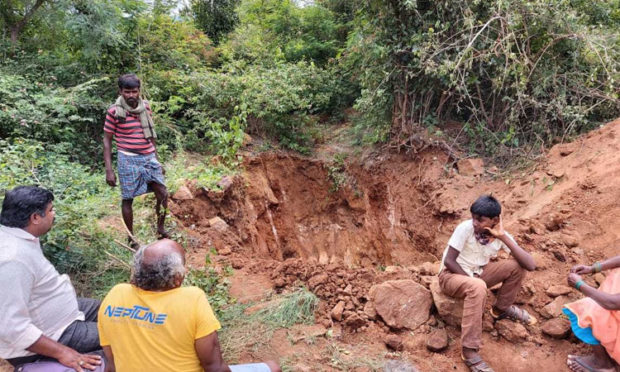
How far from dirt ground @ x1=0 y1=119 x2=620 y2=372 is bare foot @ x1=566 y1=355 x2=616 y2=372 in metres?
0.09

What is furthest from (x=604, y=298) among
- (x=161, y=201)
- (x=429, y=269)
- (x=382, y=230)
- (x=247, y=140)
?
(x=247, y=140)

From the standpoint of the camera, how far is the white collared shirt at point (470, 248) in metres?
3.10

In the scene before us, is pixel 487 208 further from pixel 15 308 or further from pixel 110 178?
pixel 110 178

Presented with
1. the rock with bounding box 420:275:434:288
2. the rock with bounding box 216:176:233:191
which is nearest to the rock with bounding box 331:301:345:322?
the rock with bounding box 420:275:434:288

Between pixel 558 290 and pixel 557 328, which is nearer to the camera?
pixel 557 328

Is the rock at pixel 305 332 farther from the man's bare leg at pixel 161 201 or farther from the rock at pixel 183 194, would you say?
the rock at pixel 183 194

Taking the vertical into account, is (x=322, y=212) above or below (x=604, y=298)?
below

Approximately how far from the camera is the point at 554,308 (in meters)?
3.32

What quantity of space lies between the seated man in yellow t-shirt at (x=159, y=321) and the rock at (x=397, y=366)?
151cm

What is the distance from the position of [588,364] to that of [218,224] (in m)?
4.19

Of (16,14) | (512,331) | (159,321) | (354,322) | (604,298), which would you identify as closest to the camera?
(159,321)

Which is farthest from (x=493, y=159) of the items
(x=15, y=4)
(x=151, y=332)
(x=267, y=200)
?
(x=15, y=4)

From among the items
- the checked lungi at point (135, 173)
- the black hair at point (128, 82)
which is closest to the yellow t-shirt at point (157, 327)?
the checked lungi at point (135, 173)

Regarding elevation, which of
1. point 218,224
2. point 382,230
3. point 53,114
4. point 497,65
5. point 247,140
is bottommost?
point 382,230
